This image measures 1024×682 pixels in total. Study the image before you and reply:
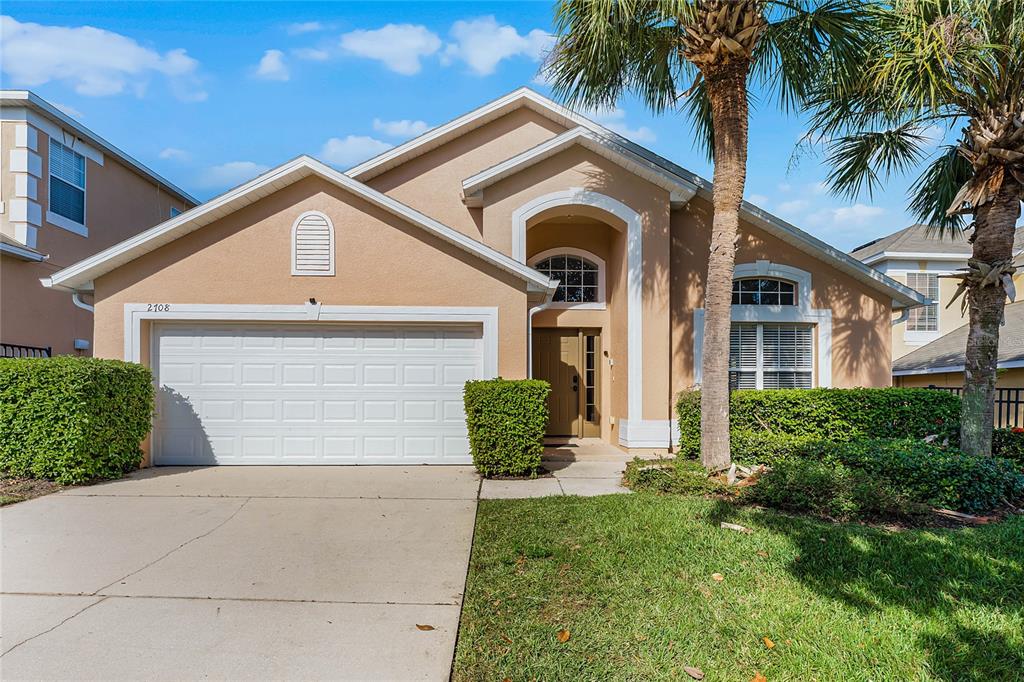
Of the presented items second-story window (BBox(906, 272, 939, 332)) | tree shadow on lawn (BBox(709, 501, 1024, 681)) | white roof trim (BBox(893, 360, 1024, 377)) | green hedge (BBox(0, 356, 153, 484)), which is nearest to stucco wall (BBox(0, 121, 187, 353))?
green hedge (BBox(0, 356, 153, 484))

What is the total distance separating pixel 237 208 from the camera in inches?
352

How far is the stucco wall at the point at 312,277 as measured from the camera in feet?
29.4

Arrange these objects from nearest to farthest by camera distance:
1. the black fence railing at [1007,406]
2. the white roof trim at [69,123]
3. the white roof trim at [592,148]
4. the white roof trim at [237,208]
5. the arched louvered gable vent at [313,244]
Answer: the white roof trim at [237,208], the arched louvered gable vent at [313,244], the black fence railing at [1007,406], the white roof trim at [592,148], the white roof trim at [69,123]

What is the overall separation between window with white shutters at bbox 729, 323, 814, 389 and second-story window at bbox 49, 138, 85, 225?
15034 mm

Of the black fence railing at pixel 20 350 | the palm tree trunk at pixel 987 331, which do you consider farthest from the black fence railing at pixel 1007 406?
the black fence railing at pixel 20 350

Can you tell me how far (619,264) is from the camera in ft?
36.8

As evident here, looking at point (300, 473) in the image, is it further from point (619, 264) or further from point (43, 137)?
point (43, 137)

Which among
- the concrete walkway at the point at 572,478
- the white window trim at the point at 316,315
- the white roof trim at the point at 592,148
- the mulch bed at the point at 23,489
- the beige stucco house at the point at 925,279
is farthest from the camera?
the beige stucco house at the point at 925,279

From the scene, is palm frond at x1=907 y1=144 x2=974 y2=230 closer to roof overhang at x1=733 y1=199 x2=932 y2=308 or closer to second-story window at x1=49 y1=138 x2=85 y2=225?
roof overhang at x1=733 y1=199 x2=932 y2=308

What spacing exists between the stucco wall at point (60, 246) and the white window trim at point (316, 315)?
14.5ft

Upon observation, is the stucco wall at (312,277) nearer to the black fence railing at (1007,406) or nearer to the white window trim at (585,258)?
the white window trim at (585,258)

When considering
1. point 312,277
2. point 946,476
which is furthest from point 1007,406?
→ point 312,277

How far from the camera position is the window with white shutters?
37.0 ft

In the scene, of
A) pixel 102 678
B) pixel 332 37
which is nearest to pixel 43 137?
pixel 332 37
